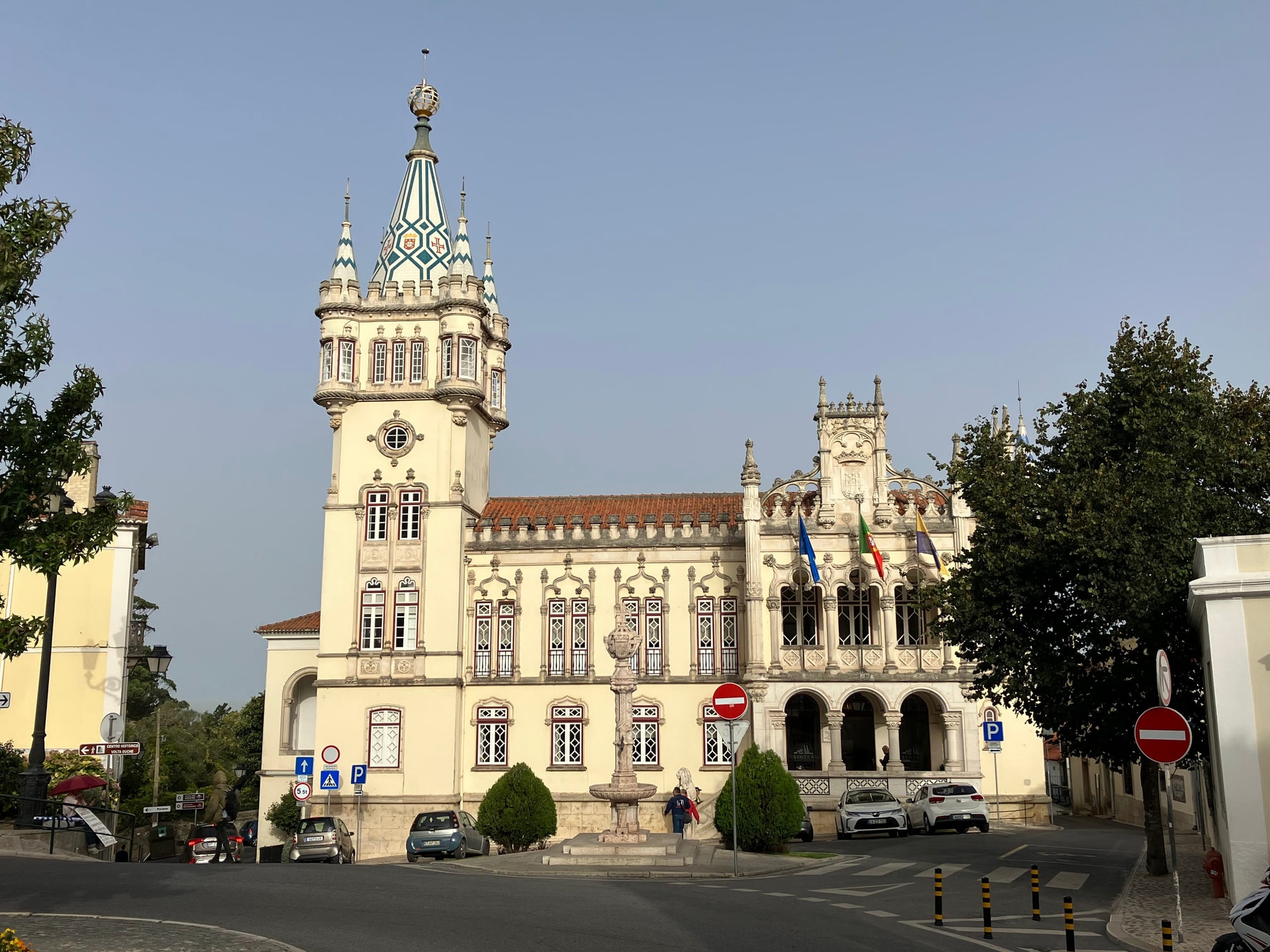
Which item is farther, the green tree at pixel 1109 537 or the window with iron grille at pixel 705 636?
the window with iron grille at pixel 705 636

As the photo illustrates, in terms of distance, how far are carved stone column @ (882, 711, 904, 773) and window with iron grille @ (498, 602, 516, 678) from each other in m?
13.9

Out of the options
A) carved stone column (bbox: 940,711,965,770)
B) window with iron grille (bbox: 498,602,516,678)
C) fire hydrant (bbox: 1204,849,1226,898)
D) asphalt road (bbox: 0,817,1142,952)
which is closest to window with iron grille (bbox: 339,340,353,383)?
window with iron grille (bbox: 498,602,516,678)

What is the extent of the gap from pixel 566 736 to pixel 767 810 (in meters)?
16.1

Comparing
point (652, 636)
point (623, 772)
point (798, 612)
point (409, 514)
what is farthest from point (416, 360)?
point (623, 772)

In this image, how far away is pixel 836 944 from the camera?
1464 cm

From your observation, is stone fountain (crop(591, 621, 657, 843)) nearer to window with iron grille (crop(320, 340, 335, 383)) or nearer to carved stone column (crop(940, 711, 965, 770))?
carved stone column (crop(940, 711, 965, 770))

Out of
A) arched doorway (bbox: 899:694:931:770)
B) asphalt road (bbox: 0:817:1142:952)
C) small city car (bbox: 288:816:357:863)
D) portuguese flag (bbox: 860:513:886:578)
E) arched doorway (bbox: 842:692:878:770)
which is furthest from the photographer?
arched doorway (bbox: 842:692:878:770)

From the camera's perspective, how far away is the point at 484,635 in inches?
1836

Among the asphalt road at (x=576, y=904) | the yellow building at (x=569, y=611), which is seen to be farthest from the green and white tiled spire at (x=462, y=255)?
the asphalt road at (x=576, y=904)

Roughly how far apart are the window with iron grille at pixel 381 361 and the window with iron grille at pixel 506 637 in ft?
32.4

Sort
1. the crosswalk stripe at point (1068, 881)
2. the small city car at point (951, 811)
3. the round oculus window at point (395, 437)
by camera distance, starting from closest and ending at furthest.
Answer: the crosswalk stripe at point (1068, 881) < the small city car at point (951, 811) < the round oculus window at point (395, 437)

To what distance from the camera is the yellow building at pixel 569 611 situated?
44188mm

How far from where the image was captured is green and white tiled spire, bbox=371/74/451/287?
160 feet

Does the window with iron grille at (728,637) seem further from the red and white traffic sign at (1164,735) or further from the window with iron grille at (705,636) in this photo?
the red and white traffic sign at (1164,735)
